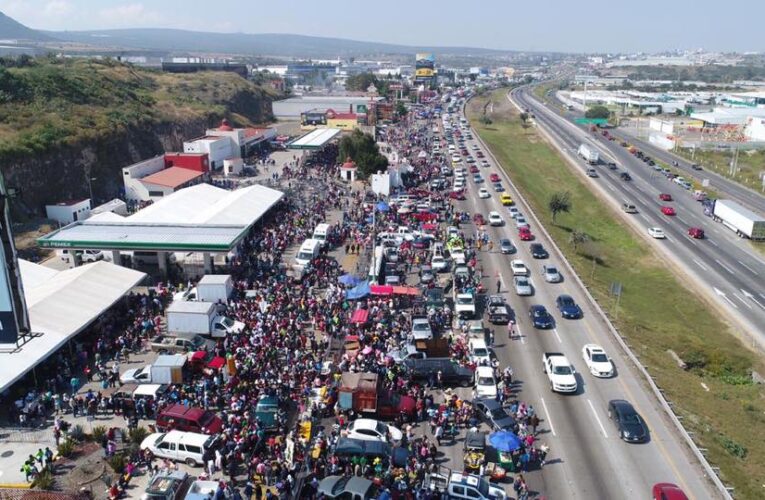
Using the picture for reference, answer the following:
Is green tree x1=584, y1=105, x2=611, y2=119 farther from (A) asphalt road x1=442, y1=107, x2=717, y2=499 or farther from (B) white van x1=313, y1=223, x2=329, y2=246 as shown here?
(A) asphalt road x1=442, y1=107, x2=717, y2=499

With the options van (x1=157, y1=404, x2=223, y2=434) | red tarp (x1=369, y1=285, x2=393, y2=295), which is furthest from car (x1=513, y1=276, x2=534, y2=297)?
van (x1=157, y1=404, x2=223, y2=434)

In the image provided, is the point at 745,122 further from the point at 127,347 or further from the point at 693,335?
the point at 127,347

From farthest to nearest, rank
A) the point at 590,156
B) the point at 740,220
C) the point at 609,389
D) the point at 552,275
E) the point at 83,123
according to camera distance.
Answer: the point at 590,156, the point at 83,123, the point at 740,220, the point at 552,275, the point at 609,389

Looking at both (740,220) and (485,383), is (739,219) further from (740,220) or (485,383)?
(485,383)

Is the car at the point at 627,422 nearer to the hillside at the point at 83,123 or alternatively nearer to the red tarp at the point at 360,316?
the red tarp at the point at 360,316

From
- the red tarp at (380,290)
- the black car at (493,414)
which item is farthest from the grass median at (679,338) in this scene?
the red tarp at (380,290)

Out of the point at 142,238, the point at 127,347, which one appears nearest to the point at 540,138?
the point at 142,238

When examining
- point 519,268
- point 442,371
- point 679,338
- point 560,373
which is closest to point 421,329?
point 442,371
